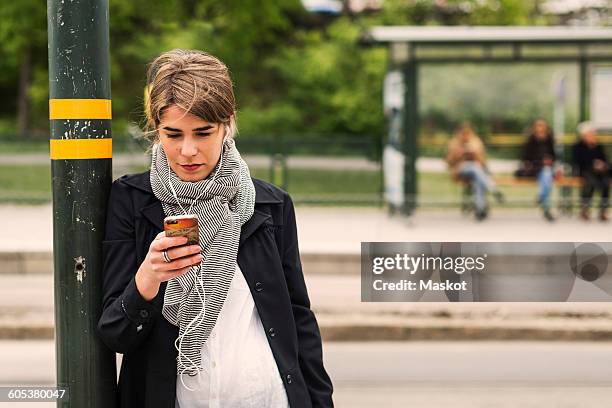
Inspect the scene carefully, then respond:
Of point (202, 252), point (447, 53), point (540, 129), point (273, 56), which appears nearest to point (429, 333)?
point (202, 252)

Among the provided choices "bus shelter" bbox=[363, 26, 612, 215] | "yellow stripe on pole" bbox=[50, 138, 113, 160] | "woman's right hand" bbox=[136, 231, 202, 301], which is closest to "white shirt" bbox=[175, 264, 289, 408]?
"woman's right hand" bbox=[136, 231, 202, 301]

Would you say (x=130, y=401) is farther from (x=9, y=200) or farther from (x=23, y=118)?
(x=23, y=118)

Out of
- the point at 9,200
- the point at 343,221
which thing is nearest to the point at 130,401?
the point at 343,221

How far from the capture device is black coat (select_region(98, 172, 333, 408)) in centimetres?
221

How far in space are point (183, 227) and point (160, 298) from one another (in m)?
0.22

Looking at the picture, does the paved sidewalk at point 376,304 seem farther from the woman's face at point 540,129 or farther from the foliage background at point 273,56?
the foliage background at point 273,56

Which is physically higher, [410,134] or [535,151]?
[410,134]

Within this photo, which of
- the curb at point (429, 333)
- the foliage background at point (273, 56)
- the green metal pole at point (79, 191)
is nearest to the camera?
the green metal pole at point (79, 191)

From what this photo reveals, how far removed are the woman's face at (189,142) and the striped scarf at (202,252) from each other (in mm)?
24

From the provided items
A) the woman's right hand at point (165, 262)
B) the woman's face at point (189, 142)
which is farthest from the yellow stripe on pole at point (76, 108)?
the woman's right hand at point (165, 262)

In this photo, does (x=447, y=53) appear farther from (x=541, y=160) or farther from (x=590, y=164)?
(x=590, y=164)

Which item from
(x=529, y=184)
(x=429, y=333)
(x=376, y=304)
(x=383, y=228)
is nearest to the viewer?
(x=429, y=333)

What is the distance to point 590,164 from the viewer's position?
14.8m

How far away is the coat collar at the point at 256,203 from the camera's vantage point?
7.36 feet
